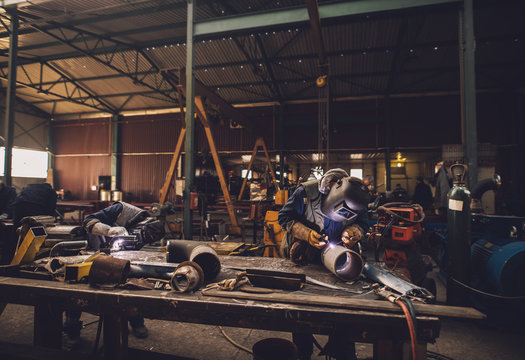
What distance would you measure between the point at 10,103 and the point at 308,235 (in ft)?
28.5

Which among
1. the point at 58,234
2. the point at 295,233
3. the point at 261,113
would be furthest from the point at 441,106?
the point at 58,234

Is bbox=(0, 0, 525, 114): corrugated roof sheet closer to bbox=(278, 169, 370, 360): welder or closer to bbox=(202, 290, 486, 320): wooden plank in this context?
bbox=(278, 169, 370, 360): welder

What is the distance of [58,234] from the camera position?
2.65 meters

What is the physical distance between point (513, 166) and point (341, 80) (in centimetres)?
693

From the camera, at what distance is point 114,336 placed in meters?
1.75

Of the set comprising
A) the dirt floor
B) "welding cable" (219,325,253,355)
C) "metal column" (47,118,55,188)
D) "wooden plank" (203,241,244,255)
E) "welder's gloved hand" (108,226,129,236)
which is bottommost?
the dirt floor

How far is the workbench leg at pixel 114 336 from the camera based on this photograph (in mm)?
1726

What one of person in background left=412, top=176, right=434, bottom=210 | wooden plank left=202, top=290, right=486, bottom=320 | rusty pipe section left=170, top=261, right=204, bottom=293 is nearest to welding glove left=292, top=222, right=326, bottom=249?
wooden plank left=202, top=290, right=486, bottom=320

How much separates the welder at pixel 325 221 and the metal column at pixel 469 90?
2.34 m

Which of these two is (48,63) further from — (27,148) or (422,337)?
(422,337)

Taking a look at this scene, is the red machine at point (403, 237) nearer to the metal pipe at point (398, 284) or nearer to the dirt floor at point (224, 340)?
the dirt floor at point (224, 340)

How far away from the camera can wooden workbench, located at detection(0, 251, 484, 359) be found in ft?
4.58

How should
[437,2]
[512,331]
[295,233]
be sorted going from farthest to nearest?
[437,2] → [512,331] → [295,233]

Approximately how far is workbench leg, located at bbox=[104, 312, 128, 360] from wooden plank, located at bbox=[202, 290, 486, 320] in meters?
0.63
